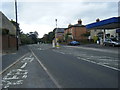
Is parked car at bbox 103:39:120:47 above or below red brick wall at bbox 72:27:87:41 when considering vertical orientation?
below

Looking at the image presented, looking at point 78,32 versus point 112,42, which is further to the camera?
point 78,32

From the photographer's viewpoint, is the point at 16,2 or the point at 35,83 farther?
the point at 16,2

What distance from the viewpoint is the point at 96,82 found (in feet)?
22.0

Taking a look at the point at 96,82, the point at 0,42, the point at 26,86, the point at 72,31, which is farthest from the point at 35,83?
the point at 72,31

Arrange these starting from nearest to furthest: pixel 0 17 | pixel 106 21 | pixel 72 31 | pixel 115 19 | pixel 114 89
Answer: pixel 114 89 < pixel 115 19 < pixel 106 21 < pixel 0 17 < pixel 72 31

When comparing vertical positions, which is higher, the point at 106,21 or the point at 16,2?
the point at 16,2

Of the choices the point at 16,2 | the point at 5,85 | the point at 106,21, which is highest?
the point at 16,2

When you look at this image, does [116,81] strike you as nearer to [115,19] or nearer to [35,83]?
[35,83]

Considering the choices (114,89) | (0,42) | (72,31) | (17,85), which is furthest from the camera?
(72,31)

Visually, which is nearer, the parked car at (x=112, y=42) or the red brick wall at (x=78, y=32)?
the parked car at (x=112, y=42)

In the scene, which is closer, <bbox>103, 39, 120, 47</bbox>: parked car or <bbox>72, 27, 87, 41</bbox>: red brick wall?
<bbox>103, 39, 120, 47</bbox>: parked car

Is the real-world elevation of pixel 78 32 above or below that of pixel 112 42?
above

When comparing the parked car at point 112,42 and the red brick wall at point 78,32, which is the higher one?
the red brick wall at point 78,32

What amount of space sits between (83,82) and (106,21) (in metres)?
28.4
